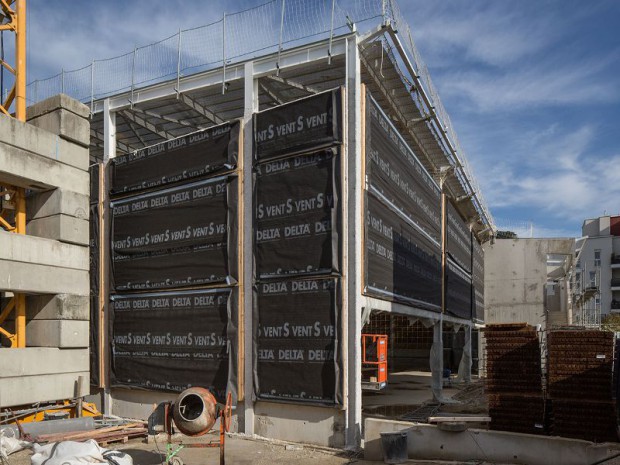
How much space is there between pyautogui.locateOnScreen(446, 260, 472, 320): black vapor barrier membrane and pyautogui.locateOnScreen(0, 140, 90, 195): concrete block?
15196mm

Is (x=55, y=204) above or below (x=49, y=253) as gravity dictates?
above

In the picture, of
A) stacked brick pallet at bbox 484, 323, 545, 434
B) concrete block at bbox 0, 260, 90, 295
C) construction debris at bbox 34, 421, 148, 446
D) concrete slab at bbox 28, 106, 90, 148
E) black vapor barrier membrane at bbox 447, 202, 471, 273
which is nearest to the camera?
construction debris at bbox 34, 421, 148, 446

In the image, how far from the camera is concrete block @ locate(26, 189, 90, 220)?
16297 mm

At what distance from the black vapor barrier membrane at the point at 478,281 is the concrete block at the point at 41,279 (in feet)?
69.4

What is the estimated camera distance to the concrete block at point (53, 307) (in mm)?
16000

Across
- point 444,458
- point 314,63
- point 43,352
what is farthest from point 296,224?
point 43,352

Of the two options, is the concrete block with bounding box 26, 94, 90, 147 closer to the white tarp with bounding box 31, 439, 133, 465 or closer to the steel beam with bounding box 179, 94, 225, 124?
the steel beam with bounding box 179, 94, 225, 124

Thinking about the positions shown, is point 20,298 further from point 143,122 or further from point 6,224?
point 143,122

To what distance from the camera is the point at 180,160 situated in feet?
57.8

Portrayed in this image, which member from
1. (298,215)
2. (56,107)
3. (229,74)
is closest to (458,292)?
(298,215)

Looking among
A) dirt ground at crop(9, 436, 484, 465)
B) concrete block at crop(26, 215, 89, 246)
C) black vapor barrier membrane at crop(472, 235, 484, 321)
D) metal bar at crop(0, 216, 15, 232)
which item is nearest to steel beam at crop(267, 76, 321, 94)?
concrete block at crop(26, 215, 89, 246)

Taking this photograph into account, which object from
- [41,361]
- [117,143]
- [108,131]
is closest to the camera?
[41,361]

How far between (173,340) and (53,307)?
3.43 m

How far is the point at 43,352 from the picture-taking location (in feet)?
51.5
